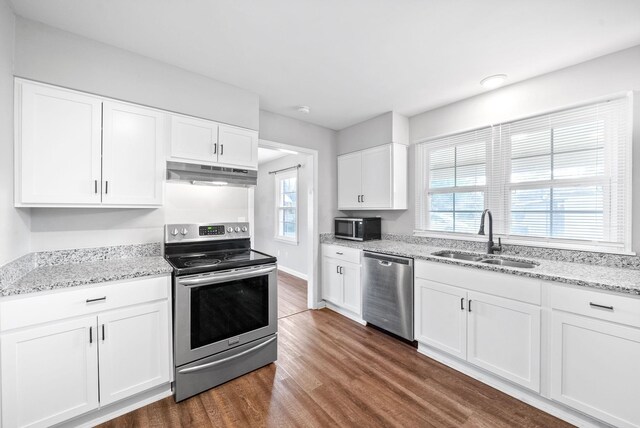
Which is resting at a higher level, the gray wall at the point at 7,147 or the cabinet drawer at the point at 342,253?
the gray wall at the point at 7,147

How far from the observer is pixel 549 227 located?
7.99 feet

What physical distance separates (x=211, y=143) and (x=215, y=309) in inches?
57.5

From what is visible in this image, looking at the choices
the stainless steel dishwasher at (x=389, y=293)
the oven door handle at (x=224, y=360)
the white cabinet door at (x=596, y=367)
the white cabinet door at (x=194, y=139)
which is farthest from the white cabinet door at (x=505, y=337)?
the white cabinet door at (x=194, y=139)

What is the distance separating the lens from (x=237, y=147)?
8.81 ft

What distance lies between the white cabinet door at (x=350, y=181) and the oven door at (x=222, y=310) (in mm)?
1738

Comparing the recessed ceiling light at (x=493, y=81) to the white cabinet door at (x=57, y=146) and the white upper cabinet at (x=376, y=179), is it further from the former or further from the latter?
the white cabinet door at (x=57, y=146)

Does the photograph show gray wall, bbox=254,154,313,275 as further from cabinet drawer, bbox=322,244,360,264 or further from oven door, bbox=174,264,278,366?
oven door, bbox=174,264,278,366

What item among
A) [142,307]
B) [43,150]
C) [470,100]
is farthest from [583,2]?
[43,150]

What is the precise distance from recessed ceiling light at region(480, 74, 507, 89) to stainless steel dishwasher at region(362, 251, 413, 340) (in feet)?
5.89

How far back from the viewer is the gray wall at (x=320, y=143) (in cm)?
338

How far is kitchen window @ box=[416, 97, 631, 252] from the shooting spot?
82.9 inches

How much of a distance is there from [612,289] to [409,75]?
209 centimetres

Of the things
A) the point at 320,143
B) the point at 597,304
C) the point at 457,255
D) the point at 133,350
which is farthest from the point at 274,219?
the point at 597,304

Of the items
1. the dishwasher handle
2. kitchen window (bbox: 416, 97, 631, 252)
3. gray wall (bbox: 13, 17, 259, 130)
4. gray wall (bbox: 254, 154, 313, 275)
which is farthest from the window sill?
gray wall (bbox: 13, 17, 259, 130)
